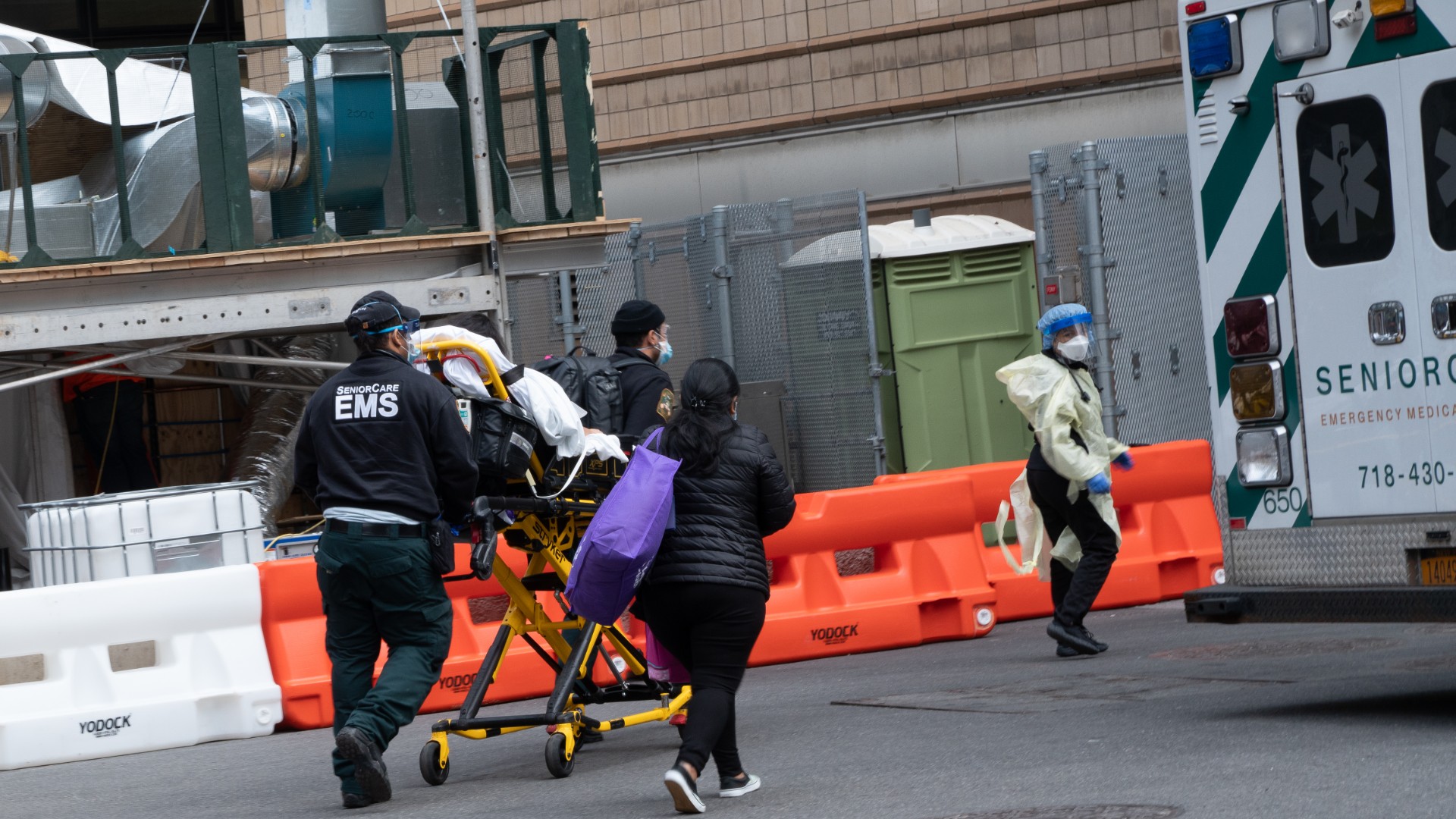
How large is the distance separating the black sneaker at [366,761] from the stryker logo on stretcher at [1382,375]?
3.69 meters

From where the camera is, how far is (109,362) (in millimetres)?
11195

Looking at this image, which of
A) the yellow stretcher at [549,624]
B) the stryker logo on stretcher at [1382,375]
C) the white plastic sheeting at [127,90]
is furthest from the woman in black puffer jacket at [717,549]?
the white plastic sheeting at [127,90]

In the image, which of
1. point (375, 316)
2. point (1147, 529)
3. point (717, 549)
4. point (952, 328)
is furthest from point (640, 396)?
point (952, 328)

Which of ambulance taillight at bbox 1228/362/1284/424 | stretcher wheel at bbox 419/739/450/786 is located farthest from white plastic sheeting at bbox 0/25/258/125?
ambulance taillight at bbox 1228/362/1284/424

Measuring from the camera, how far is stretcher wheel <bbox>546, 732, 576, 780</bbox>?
6.91 metres

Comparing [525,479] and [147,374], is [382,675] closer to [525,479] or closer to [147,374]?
[525,479]

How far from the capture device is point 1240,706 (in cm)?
743

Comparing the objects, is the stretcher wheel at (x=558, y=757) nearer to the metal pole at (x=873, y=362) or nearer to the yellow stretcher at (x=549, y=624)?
the yellow stretcher at (x=549, y=624)

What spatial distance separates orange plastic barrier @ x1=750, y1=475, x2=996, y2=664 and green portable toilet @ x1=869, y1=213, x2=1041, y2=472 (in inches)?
147

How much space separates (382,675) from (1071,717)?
2.80 meters

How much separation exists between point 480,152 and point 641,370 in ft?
12.7

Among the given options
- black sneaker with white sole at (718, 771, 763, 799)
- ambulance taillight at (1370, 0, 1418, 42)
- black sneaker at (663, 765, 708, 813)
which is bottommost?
black sneaker with white sole at (718, 771, 763, 799)

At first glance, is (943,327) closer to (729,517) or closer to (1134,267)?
(1134,267)

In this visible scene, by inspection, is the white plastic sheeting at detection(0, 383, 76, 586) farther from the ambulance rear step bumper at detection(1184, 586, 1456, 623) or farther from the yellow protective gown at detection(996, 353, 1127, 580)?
the ambulance rear step bumper at detection(1184, 586, 1456, 623)
